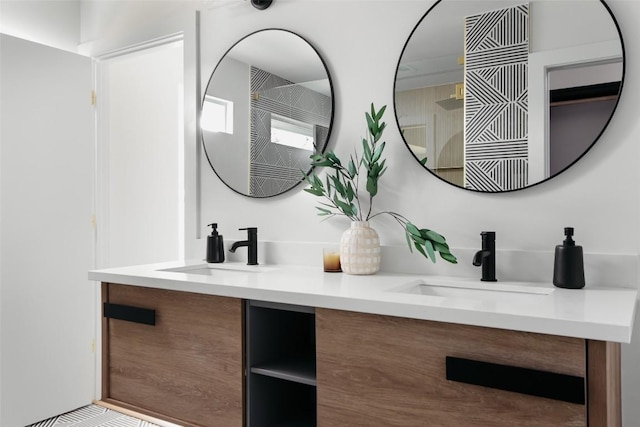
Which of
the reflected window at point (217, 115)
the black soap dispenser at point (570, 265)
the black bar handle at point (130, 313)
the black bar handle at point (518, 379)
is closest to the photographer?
the black bar handle at point (518, 379)

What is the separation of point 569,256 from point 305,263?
105 cm

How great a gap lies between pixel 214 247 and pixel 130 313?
0.52 m

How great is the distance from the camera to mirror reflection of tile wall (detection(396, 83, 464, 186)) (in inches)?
70.7

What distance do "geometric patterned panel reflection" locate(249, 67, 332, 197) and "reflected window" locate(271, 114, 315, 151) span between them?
0.06 ft

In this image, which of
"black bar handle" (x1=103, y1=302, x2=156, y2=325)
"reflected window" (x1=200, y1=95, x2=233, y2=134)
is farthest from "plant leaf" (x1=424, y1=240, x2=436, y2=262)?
"reflected window" (x1=200, y1=95, x2=233, y2=134)

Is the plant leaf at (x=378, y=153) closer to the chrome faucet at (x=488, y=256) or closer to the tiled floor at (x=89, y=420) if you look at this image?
the chrome faucet at (x=488, y=256)

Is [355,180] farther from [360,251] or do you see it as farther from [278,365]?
[278,365]

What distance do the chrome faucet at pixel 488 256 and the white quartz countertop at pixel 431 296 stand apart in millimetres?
38

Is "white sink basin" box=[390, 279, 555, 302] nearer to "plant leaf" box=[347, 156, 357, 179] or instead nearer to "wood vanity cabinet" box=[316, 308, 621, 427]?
"wood vanity cabinet" box=[316, 308, 621, 427]

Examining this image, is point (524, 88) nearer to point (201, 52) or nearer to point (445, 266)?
point (445, 266)

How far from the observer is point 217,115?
2457 millimetres

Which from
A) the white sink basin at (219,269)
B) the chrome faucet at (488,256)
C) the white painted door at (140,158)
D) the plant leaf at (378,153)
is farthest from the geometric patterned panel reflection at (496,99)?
the white painted door at (140,158)

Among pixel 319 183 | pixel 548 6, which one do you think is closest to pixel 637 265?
pixel 548 6

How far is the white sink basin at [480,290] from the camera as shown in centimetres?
152
